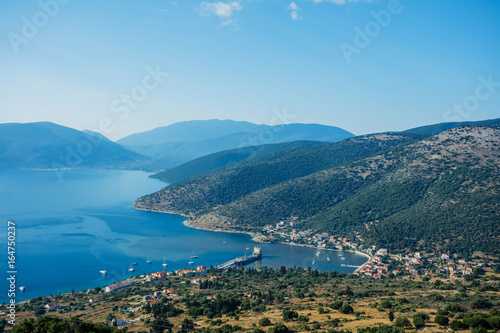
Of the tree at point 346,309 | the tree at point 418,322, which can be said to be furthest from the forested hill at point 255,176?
the tree at point 418,322

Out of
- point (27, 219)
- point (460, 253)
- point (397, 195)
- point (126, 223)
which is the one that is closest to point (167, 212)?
point (126, 223)

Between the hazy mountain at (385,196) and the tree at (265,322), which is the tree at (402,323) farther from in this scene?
the hazy mountain at (385,196)

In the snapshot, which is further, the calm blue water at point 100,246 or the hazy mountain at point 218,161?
the hazy mountain at point 218,161

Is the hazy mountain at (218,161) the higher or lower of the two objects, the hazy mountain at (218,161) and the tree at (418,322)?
the higher

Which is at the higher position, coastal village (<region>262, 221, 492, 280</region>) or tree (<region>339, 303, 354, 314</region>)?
tree (<region>339, 303, 354, 314</region>)

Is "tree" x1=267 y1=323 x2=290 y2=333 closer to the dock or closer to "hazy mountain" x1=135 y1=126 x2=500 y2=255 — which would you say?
the dock

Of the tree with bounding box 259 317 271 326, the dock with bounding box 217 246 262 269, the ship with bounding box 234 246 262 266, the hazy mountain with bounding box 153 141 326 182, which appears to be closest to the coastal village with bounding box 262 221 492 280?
the ship with bounding box 234 246 262 266

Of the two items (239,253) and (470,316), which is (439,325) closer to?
(470,316)
